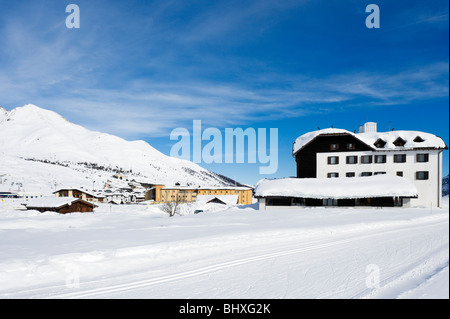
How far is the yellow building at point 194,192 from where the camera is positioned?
10944 centimetres

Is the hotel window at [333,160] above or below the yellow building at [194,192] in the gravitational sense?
above

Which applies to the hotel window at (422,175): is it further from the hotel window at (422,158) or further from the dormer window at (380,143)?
the dormer window at (380,143)

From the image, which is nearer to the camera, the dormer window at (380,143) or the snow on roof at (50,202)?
the dormer window at (380,143)

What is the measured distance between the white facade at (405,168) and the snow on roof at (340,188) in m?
4.31

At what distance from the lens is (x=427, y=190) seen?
118ft

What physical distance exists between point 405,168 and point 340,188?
12.1 m

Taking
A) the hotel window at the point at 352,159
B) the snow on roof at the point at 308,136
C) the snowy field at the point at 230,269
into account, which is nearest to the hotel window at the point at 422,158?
the hotel window at the point at 352,159

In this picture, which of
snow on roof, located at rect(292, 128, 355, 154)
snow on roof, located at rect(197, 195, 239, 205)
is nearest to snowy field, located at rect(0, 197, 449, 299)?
snow on roof, located at rect(292, 128, 355, 154)

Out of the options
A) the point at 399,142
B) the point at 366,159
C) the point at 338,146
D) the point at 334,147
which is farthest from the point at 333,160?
the point at 399,142

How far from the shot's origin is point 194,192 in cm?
11688

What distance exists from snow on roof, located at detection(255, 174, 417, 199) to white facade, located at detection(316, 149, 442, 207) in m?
4.31
